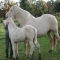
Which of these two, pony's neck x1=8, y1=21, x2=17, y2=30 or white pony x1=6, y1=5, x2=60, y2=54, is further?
white pony x1=6, y1=5, x2=60, y2=54

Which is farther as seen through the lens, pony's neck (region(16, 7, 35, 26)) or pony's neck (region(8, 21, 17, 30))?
pony's neck (region(16, 7, 35, 26))

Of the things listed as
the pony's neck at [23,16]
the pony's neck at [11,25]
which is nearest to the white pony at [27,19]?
the pony's neck at [23,16]

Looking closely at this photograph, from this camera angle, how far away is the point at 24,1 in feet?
203

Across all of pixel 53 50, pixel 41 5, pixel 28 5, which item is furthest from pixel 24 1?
pixel 53 50

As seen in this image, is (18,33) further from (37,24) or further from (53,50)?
(53,50)

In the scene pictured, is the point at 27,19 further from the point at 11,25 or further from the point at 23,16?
the point at 11,25

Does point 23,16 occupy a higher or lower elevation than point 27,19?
higher

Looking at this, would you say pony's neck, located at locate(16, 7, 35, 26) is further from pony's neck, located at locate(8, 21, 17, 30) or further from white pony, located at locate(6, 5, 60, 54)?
pony's neck, located at locate(8, 21, 17, 30)

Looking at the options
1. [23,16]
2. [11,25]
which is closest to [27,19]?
[23,16]

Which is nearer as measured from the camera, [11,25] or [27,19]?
[11,25]

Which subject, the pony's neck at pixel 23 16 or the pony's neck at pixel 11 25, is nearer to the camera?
the pony's neck at pixel 11 25

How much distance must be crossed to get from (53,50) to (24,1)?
53.3 meters

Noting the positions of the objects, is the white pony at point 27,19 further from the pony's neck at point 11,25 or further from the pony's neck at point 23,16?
the pony's neck at point 11,25

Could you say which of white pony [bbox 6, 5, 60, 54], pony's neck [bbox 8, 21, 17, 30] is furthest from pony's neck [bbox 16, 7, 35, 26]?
pony's neck [bbox 8, 21, 17, 30]
